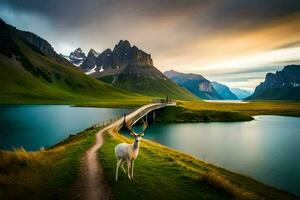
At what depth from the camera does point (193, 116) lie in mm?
100250

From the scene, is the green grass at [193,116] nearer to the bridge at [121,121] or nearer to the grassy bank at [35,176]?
the bridge at [121,121]

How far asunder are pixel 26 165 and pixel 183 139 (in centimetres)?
4536

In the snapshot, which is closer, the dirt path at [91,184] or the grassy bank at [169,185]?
the dirt path at [91,184]

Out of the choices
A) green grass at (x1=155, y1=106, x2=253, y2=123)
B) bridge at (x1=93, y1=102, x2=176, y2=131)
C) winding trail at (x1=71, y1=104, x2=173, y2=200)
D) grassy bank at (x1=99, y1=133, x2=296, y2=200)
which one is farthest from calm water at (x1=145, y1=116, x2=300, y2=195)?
green grass at (x1=155, y1=106, x2=253, y2=123)

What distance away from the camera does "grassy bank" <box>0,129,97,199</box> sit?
14.4 metres

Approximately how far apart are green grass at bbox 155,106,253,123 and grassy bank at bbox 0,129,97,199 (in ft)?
258

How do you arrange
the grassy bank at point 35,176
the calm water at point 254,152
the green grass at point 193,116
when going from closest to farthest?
the grassy bank at point 35,176 → the calm water at point 254,152 → the green grass at point 193,116

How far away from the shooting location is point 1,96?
168 m

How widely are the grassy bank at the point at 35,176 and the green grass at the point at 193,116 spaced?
78621 mm

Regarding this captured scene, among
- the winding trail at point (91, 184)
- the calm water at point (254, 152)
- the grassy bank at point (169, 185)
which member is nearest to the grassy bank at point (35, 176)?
the winding trail at point (91, 184)

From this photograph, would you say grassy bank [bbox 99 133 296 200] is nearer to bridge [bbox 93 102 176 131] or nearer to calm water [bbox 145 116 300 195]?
calm water [bbox 145 116 300 195]

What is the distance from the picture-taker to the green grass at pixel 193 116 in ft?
326

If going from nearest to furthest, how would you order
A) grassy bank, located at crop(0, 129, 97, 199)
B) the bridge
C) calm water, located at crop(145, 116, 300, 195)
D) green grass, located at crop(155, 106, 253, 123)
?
grassy bank, located at crop(0, 129, 97, 199)
calm water, located at crop(145, 116, 300, 195)
the bridge
green grass, located at crop(155, 106, 253, 123)

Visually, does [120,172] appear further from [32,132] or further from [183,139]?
[32,132]
